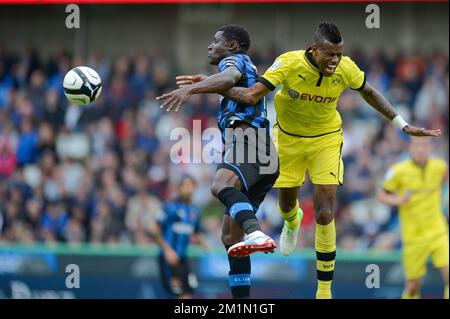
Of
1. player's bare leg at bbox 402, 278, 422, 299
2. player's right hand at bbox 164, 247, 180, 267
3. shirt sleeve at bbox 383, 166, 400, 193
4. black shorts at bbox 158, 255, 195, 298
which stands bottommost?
player's bare leg at bbox 402, 278, 422, 299

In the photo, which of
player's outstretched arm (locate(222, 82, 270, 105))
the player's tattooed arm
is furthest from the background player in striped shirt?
player's outstretched arm (locate(222, 82, 270, 105))

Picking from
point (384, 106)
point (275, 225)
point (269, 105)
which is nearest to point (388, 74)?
point (269, 105)

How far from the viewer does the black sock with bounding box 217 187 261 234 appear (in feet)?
25.6

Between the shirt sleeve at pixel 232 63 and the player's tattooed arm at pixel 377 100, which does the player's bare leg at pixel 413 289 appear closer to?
the player's tattooed arm at pixel 377 100

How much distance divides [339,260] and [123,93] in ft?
20.8

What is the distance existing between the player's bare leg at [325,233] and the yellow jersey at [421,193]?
4.25m

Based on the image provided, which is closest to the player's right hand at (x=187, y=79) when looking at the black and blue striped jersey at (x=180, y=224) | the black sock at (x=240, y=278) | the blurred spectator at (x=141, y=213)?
the black sock at (x=240, y=278)

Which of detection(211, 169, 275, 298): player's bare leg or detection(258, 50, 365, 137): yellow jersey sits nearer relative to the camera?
detection(211, 169, 275, 298): player's bare leg

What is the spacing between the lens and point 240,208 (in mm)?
7938

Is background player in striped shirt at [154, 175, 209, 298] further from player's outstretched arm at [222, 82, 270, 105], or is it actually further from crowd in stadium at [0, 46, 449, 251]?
player's outstretched arm at [222, 82, 270, 105]

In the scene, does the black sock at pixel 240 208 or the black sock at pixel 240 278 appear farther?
the black sock at pixel 240 278

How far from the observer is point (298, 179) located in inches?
364

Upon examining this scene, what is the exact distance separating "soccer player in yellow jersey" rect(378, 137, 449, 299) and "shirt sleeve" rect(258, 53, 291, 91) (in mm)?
4921

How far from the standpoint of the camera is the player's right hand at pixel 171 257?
1265 cm
